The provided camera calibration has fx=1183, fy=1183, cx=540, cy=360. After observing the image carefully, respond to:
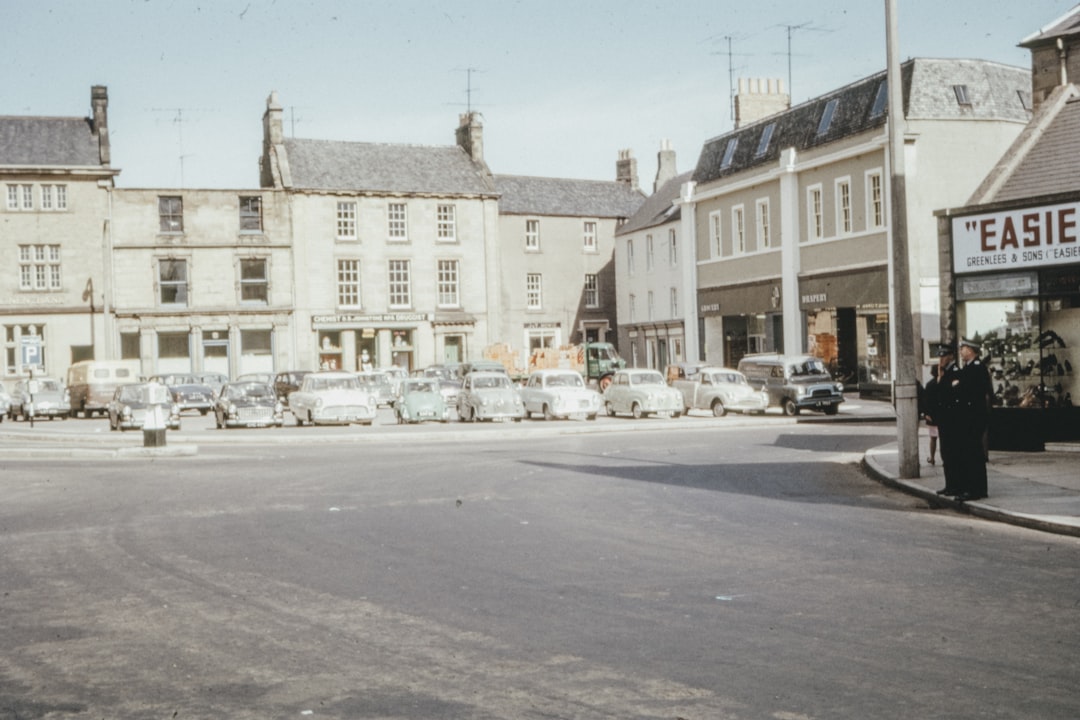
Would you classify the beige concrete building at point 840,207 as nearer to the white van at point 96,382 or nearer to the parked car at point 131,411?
the parked car at point 131,411

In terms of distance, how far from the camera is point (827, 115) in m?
42.2

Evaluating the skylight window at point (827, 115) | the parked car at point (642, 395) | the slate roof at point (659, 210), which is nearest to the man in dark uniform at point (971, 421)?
the parked car at point (642, 395)

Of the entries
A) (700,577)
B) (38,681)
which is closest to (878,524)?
(700,577)

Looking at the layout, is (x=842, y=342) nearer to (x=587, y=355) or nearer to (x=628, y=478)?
(x=587, y=355)

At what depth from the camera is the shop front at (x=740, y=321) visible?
45.2 m

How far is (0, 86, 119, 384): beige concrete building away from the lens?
53.8m

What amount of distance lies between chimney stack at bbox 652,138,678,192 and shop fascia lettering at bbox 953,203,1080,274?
50.1 m

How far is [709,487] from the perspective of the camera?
15.1 metres

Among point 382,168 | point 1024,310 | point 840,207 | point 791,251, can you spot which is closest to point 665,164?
point 382,168

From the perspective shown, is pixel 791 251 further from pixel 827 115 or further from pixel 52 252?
pixel 52 252

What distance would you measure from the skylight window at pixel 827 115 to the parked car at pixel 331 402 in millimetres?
19421

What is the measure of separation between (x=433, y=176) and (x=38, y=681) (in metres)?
56.1

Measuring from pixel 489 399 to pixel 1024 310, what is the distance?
17724 mm

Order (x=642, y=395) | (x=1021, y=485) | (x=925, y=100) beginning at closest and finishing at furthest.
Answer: (x=1021, y=485), (x=642, y=395), (x=925, y=100)
